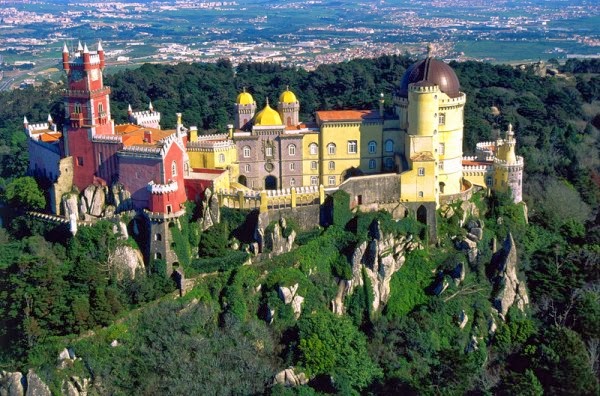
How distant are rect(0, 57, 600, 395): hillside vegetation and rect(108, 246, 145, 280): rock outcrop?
1.00 ft

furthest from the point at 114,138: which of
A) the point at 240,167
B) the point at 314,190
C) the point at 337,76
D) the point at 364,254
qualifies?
the point at 337,76

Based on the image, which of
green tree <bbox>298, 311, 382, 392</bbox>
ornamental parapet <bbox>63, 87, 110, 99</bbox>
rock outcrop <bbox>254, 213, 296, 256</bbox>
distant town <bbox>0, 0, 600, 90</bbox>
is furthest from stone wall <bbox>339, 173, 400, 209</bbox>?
distant town <bbox>0, 0, 600, 90</bbox>

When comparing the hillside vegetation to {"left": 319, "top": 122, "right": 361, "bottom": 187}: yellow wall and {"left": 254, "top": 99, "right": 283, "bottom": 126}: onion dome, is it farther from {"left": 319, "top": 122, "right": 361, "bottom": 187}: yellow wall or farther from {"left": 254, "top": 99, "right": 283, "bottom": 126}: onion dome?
{"left": 254, "top": 99, "right": 283, "bottom": 126}: onion dome

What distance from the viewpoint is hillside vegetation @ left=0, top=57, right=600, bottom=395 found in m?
35.5

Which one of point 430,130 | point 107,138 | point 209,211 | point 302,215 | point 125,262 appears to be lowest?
point 125,262

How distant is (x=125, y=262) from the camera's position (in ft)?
127

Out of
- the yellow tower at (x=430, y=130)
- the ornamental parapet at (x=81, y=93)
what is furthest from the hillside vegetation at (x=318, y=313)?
the ornamental parapet at (x=81, y=93)

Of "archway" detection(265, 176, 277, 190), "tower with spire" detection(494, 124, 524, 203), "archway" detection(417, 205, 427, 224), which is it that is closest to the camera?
"archway" detection(417, 205, 427, 224)

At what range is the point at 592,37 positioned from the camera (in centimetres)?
14500

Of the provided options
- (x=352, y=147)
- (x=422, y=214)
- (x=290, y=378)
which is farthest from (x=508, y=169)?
(x=290, y=378)

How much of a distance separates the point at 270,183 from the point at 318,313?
29.3 ft

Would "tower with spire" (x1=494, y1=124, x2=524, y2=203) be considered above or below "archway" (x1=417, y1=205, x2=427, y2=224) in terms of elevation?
above

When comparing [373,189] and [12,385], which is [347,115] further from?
[12,385]

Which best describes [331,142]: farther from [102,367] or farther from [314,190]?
[102,367]
